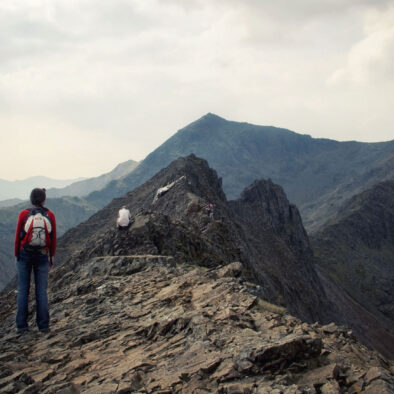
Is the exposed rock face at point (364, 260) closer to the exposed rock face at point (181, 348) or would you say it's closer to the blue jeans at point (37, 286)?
the exposed rock face at point (181, 348)

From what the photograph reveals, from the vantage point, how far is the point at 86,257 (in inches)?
965

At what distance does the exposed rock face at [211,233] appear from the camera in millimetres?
23812

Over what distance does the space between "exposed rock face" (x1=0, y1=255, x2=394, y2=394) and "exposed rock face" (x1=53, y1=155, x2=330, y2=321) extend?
16.6 feet

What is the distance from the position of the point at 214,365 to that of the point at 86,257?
710 inches

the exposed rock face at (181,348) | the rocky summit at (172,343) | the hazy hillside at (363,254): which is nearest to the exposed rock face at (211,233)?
the rocky summit at (172,343)

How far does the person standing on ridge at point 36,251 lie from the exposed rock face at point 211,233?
8189 millimetres

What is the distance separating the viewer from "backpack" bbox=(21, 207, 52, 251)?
1127 cm

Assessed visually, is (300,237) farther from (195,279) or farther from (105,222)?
(195,279)

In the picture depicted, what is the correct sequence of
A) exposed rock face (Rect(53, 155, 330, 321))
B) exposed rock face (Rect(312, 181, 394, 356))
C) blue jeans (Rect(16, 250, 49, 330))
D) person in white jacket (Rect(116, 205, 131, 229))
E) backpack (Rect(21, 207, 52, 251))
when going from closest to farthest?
backpack (Rect(21, 207, 52, 251)), blue jeans (Rect(16, 250, 49, 330)), person in white jacket (Rect(116, 205, 131, 229)), exposed rock face (Rect(53, 155, 330, 321)), exposed rock face (Rect(312, 181, 394, 356))

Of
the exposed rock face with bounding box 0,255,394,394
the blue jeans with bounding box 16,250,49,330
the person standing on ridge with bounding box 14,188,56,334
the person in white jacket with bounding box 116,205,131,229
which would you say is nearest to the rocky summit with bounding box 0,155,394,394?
the exposed rock face with bounding box 0,255,394,394

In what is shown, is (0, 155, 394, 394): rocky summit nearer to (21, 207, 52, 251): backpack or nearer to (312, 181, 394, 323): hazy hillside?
(21, 207, 52, 251): backpack

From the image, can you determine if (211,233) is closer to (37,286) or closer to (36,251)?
(37,286)

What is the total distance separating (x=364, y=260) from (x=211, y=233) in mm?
145476

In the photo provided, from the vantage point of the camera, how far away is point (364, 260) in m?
162
